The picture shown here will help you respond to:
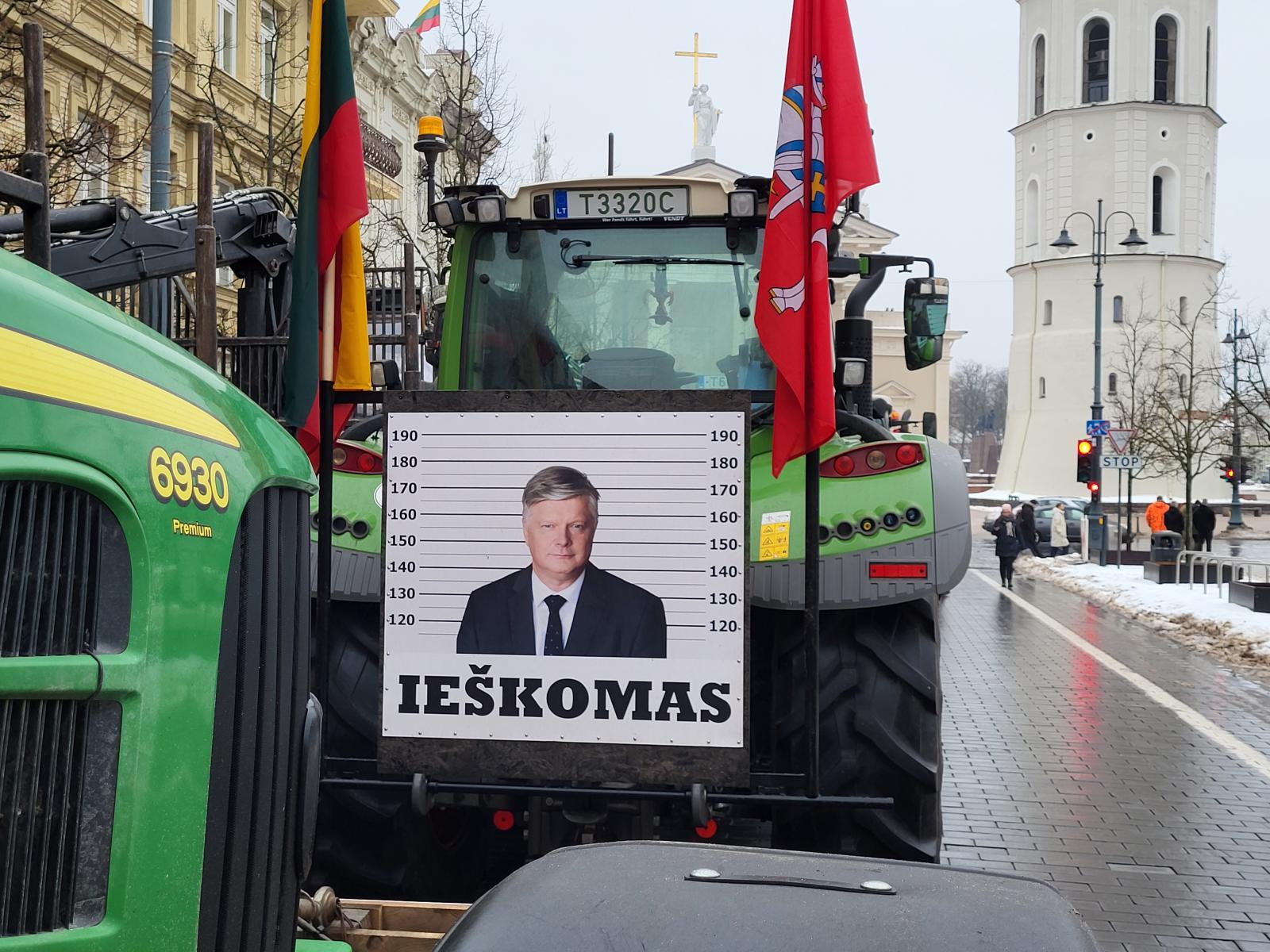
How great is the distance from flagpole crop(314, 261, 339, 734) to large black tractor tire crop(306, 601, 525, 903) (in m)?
0.10

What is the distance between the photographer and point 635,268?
662 cm

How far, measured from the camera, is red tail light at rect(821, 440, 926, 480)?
566 centimetres

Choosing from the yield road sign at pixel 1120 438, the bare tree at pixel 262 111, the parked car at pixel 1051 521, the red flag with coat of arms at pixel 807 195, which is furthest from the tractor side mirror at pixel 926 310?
the parked car at pixel 1051 521

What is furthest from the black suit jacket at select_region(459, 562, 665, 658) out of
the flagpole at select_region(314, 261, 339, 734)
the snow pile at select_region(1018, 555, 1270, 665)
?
the snow pile at select_region(1018, 555, 1270, 665)

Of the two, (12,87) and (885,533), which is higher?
(12,87)

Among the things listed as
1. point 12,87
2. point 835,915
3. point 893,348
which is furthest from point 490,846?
point 893,348

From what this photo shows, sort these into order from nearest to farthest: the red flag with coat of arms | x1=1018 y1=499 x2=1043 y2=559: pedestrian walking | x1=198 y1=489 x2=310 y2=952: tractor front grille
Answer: x1=198 y1=489 x2=310 y2=952: tractor front grille
the red flag with coat of arms
x1=1018 y1=499 x2=1043 y2=559: pedestrian walking

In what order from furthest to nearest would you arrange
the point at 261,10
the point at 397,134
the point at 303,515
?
the point at 397,134, the point at 261,10, the point at 303,515

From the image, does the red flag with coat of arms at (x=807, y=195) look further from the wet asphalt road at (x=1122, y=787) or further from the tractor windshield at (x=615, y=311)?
the wet asphalt road at (x=1122, y=787)

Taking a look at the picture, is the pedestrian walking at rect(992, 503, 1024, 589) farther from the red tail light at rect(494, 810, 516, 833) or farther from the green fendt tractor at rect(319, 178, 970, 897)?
the red tail light at rect(494, 810, 516, 833)

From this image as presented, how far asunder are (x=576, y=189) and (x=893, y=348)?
79.3m

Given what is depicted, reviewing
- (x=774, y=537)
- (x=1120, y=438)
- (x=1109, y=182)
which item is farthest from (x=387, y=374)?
(x=1109, y=182)

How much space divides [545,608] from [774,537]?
0.94 meters

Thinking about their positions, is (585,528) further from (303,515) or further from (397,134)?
(397,134)
